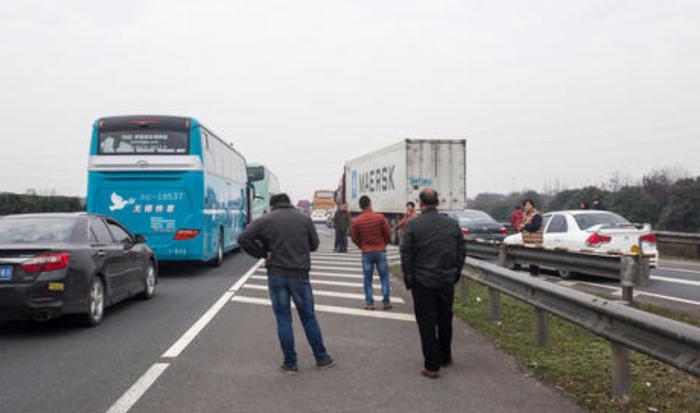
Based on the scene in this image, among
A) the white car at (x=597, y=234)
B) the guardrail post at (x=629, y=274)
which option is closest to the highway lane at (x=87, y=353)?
the guardrail post at (x=629, y=274)

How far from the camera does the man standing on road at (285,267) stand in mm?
6387

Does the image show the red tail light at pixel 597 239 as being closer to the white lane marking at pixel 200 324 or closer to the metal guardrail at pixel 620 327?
the metal guardrail at pixel 620 327

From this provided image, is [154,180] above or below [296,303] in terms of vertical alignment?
above

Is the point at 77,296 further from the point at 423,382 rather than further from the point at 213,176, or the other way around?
the point at 213,176

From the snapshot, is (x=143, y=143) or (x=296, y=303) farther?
(x=143, y=143)

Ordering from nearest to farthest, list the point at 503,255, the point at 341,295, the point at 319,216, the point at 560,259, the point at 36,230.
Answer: the point at 36,230, the point at 560,259, the point at 341,295, the point at 503,255, the point at 319,216

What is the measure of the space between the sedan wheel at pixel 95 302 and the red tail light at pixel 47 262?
579 mm

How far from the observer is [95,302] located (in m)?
8.73

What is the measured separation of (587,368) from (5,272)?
6469mm

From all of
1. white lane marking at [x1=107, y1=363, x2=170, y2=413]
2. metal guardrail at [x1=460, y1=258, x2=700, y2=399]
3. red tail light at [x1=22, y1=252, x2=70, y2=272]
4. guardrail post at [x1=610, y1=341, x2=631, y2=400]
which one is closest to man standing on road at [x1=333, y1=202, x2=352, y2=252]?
red tail light at [x1=22, y1=252, x2=70, y2=272]

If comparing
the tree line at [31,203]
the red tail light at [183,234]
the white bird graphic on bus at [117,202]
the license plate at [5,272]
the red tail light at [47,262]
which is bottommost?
the license plate at [5,272]

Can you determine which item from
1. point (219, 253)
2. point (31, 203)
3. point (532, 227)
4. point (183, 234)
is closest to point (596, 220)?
point (532, 227)

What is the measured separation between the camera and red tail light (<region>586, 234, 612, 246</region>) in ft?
44.5

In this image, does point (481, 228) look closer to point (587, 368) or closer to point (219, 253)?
point (219, 253)
